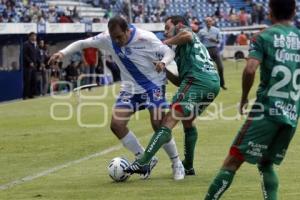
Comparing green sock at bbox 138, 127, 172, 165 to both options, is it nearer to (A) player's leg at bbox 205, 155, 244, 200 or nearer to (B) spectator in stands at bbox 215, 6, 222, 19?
(A) player's leg at bbox 205, 155, 244, 200

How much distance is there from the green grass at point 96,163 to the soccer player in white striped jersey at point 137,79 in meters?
0.56

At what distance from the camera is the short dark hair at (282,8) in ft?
23.6

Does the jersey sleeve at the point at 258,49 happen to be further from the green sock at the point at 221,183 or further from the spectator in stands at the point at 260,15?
the spectator in stands at the point at 260,15

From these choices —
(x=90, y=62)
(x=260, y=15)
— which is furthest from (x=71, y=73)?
(x=260, y=15)

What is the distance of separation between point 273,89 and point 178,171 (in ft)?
11.7

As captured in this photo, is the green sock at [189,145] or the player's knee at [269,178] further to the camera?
the green sock at [189,145]

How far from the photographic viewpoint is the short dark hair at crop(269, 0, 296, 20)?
284 inches

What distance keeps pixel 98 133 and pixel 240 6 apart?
43364mm

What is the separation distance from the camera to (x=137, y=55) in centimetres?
1070

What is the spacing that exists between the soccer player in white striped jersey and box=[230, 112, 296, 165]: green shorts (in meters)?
3.26

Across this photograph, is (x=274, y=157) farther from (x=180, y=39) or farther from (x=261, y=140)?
(x=180, y=39)

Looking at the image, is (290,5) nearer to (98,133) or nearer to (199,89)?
(199,89)

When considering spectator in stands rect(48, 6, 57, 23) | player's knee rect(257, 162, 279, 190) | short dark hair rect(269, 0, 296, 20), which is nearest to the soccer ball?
player's knee rect(257, 162, 279, 190)

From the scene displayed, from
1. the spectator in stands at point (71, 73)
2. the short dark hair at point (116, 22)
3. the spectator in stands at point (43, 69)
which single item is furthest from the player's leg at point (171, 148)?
the spectator in stands at point (71, 73)
